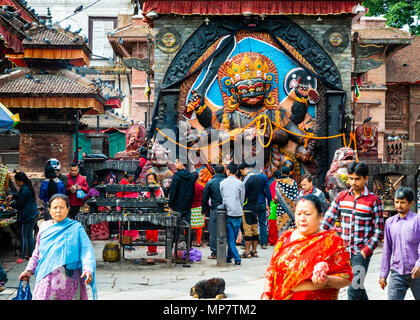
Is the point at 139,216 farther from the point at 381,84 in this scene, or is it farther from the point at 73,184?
the point at 381,84

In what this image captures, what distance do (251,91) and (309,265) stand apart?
14017 mm

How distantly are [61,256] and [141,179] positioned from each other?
1080 centimetres

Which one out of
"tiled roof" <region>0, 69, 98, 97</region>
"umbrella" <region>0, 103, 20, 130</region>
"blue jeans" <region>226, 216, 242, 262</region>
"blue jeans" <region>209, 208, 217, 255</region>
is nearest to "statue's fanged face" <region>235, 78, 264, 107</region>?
"tiled roof" <region>0, 69, 98, 97</region>

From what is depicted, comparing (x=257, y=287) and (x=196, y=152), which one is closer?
(x=257, y=287)

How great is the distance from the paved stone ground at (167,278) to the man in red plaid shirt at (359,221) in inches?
77.8

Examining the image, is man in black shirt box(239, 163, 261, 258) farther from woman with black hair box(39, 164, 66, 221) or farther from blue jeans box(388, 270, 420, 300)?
blue jeans box(388, 270, 420, 300)

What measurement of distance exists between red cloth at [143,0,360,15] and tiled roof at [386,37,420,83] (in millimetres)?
16639

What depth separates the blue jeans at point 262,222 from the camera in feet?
46.1

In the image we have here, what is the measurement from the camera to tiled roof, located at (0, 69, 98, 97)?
1988 cm

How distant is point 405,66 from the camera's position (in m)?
35.9

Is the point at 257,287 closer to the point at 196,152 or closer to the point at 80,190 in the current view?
the point at 80,190

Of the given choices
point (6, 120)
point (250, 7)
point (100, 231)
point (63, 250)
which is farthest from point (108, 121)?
point (63, 250)

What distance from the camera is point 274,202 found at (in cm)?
1545

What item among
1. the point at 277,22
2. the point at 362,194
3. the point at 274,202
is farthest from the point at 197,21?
the point at 362,194
